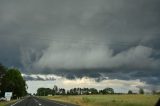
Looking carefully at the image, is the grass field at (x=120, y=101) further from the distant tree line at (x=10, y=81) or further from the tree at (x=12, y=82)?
the tree at (x=12, y=82)

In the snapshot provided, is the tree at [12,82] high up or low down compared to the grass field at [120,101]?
up

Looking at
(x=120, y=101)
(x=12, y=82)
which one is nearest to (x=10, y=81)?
(x=12, y=82)

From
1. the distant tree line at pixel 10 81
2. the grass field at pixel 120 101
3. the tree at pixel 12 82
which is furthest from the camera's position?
the tree at pixel 12 82

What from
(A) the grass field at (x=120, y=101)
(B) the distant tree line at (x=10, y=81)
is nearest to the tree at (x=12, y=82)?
(B) the distant tree line at (x=10, y=81)

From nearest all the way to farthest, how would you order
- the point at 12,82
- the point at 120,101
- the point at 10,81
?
the point at 120,101 → the point at 10,81 → the point at 12,82

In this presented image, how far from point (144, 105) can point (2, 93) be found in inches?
3832

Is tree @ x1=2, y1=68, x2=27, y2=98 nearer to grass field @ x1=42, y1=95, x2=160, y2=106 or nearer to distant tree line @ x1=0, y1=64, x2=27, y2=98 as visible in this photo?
distant tree line @ x1=0, y1=64, x2=27, y2=98

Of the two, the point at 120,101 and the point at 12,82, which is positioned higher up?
the point at 12,82

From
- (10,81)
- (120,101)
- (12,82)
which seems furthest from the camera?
(12,82)

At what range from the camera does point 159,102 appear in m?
4.32

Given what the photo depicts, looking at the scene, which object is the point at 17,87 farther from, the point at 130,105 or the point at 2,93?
the point at 130,105

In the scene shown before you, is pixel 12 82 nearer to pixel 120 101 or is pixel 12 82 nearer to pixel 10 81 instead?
pixel 10 81

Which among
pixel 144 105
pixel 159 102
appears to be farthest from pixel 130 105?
pixel 159 102

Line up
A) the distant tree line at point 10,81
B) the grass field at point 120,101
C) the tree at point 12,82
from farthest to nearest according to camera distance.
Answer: the tree at point 12,82 → the distant tree line at point 10,81 → the grass field at point 120,101
